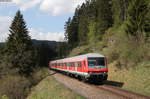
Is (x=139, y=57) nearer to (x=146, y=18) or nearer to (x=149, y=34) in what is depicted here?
(x=149, y=34)

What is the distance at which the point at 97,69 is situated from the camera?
21.5m

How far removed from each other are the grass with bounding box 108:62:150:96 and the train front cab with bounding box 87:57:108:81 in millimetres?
1926

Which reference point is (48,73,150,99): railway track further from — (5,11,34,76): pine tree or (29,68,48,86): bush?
(5,11,34,76): pine tree

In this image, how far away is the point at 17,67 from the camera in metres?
36.2

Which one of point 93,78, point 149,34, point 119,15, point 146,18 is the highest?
point 119,15

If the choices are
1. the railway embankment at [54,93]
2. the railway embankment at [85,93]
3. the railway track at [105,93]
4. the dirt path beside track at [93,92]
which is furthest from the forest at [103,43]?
the railway track at [105,93]

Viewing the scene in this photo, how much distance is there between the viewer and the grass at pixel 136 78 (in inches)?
677

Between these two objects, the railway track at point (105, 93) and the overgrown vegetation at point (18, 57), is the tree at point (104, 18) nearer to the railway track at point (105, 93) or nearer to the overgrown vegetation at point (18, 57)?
the overgrown vegetation at point (18, 57)

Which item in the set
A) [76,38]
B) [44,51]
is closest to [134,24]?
[76,38]

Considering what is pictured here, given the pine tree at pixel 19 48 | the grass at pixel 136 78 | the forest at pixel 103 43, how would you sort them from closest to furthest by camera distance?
the grass at pixel 136 78
the forest at pixel 103 43
the pine tree at pixel 19 48

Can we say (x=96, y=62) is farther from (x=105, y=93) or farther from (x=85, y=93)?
(x=105, y=93)

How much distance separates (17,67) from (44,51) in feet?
264

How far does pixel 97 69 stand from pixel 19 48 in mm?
21654

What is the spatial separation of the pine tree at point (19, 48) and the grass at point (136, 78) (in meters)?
16.0
